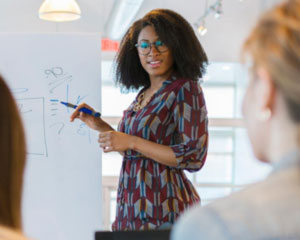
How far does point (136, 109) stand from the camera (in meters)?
2.12

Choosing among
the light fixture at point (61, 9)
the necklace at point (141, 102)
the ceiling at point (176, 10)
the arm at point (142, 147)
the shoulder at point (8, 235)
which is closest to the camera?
the shoulder at point (8, 235)

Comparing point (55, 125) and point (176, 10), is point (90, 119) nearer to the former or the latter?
point (55, 125)

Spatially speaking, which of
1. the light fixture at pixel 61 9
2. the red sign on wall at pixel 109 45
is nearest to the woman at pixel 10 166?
the light fixture at pixel 61 9

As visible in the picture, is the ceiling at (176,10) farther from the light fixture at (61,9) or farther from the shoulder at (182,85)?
the shoulder at (182,85)

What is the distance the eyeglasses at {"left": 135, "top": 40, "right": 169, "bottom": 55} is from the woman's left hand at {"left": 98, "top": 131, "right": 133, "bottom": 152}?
0.35 metres

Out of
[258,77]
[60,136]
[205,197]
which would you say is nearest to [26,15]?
[205,197]

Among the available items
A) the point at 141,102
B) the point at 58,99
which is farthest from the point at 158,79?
the point at 58,99

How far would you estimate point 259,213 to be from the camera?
2.14 feet

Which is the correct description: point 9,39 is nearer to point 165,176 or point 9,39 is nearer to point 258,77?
point 165,176

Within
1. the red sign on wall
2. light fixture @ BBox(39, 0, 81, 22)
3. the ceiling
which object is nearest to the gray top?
light fixture @ BBox(39, 0, 81, 22)

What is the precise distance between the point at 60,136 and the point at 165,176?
88cm

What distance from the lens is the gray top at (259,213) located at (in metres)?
0.64

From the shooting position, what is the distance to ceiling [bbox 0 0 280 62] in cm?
641

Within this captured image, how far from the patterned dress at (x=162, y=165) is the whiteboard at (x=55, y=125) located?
0.72m
